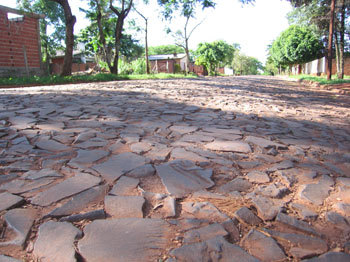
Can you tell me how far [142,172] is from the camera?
188cm

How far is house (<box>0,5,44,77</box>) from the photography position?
13250mm

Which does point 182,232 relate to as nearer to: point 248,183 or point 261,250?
point 261,250

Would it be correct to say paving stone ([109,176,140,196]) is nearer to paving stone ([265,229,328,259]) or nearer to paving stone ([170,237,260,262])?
paving stone ([170,237,260,262])

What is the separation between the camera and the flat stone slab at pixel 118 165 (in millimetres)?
1820

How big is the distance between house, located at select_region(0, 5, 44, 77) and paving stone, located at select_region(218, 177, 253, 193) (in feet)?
47.4

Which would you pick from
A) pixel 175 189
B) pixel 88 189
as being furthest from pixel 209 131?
pixel 88 189

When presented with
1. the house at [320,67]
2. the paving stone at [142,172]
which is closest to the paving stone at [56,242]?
the paving stone at [142,172]

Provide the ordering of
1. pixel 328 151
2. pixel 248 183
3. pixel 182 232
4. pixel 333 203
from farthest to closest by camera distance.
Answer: pixel 328 151, pixel 248 183, pixel 333 203, pixel 182 232

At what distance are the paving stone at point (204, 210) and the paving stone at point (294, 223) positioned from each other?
28 cm

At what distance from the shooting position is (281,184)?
1.77 meters

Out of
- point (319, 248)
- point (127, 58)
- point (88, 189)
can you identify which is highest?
point (127, 58)

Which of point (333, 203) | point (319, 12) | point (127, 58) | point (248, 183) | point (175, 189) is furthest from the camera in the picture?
point (127, 58)

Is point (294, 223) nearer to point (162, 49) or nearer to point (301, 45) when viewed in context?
point (301, 45)

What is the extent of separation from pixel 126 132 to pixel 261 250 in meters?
2.04
